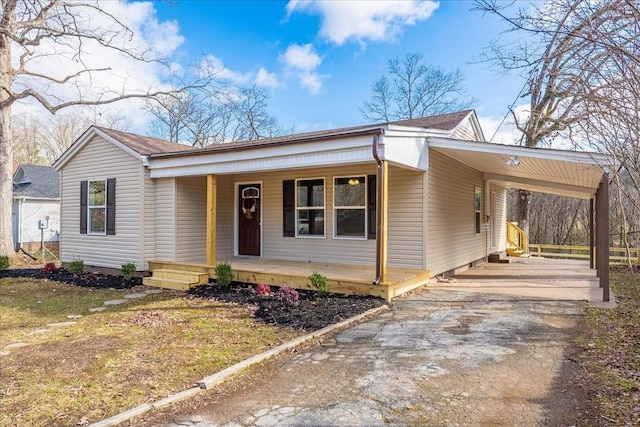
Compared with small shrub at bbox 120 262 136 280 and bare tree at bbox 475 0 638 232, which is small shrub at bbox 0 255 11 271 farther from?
bare tree at bbox 475 0 638 232

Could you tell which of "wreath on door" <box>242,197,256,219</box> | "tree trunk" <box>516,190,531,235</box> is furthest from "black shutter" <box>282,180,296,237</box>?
"tree trunk" <box>516,190,531,235</box>

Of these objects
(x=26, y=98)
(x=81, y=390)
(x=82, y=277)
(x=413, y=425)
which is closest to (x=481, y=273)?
(x=413, y=425)

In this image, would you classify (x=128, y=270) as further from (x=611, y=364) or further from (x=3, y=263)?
(x=611, y=364)

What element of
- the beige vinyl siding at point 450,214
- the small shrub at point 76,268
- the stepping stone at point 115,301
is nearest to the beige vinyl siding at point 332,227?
the beige vinyl siding at point 450,214

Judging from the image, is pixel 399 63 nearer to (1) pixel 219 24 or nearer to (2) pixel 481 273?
(1) pixel 219 24

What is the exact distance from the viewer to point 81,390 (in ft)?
11.4

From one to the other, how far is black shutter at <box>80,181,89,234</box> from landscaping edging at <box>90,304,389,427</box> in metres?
8.84

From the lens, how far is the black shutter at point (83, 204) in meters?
11.0

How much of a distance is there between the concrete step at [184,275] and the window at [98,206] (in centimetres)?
209

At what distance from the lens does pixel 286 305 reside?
6430 millimetres

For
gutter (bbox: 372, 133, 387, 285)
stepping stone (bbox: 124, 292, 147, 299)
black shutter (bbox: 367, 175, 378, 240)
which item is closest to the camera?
gutter (bbox: 372, 133, 387, 285)

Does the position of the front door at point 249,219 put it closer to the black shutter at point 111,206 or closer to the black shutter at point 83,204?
the black shutter at point 111,206

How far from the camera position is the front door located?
1068 cm

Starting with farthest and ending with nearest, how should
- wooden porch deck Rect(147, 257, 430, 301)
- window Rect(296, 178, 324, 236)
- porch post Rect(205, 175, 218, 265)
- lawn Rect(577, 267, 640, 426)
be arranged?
window Rect(296, 178, 324, 236), porch post Rect(205, 175, 218, 265), wooden porch deck Rect(147, 257, 430, 301), lawn Rect(577, 267, 640, 426)
